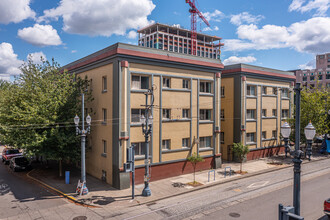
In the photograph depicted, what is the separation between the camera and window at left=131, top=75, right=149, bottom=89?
22.5 metres

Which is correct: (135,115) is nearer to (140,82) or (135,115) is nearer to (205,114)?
(140,82)

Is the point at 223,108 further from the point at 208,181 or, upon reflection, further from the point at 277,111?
the point at 208,181

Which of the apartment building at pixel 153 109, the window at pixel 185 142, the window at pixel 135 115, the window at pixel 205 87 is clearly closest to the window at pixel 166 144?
the apartment building at pixel 153 109

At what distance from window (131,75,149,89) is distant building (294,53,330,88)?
7239 centimetres

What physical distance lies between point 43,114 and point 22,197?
7.02 meters

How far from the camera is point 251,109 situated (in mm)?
33031

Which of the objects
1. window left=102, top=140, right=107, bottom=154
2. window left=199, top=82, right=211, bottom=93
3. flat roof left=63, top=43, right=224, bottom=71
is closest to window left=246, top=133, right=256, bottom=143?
window left=199, top=82, right=211, bottom=93

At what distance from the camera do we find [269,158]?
33.8 metres

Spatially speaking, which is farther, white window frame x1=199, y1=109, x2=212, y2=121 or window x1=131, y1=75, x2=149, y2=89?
white window frame x1=199, y1=109, x2=212, y2=121

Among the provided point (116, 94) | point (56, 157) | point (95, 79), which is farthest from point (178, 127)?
point (56, 157)

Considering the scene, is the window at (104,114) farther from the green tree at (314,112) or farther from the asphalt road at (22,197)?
Result: the green tree at (314,112)

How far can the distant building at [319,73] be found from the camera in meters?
81.0

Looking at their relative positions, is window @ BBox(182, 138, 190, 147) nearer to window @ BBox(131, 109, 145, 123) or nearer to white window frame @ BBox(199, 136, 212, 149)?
white window frame @ BBox(199, 136, 212, 149)

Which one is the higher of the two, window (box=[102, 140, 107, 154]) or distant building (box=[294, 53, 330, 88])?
distant building (box=[294, 53, 330, 88])
